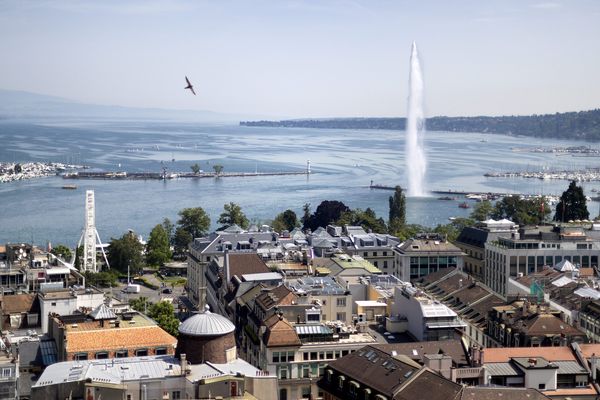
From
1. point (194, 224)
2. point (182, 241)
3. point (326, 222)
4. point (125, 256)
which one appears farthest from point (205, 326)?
point (326, 222)

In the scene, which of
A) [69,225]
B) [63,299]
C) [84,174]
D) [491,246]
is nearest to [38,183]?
[84,174]

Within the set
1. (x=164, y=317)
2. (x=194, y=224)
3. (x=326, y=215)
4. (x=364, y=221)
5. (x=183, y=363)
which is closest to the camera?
(x=183, y=363)

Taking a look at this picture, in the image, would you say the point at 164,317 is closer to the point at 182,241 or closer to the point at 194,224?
the point at 182,241

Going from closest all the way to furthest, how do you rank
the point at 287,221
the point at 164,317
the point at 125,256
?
the point at 164,317 < the point at 125,256 < the point at 287,221

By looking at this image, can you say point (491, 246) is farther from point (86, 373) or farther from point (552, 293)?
point (86, 373)

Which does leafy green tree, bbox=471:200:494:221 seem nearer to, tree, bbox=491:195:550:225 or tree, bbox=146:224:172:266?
tree, bbox=491:195:550:225
